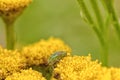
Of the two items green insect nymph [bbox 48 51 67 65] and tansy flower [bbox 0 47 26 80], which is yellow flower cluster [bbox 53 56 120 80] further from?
tansy flower [bbox 0 47 26 80]

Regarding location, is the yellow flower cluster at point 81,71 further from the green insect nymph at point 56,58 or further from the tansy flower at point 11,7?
the tansy flower at point 11,7

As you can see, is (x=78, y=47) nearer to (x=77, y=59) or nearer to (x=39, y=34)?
(x=39, y=34)

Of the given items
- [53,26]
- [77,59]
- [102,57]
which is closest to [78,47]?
[53,26]

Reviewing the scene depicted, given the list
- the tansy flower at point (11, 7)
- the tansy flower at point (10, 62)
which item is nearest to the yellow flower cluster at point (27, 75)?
the tansy flower at point (10, 62)

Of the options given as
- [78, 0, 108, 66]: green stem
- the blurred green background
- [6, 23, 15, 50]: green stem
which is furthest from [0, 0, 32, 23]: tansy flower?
the blurred green background

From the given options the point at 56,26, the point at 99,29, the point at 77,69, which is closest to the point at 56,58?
the point at 77,69
